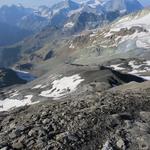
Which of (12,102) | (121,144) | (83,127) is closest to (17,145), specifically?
(83,127)

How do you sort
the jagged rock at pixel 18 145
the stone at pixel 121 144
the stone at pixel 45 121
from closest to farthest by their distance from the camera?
the stone at pixel 121 144, the jagged rock at pixel 18 145, the stone at pixel 45 121

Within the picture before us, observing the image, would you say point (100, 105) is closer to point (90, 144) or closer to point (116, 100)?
point (116, 100)

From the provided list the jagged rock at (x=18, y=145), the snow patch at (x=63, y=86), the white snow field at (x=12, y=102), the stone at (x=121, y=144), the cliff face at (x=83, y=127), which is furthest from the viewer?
the white snow field at (x=12, y=102)

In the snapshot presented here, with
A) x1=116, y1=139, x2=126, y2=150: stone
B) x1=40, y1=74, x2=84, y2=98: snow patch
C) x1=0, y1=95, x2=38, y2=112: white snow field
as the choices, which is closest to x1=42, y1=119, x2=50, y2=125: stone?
x1=116, y1=139, x2=126, y2=150: stone

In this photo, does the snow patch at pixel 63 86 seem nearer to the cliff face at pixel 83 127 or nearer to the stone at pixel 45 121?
the cliff face at pixel 83 127

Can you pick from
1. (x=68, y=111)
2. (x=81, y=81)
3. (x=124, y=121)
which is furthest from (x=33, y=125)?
(x=81, y=81)

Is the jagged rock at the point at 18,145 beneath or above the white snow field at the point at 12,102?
above

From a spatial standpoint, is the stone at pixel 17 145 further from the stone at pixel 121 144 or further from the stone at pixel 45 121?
the stone at pixel 121 144

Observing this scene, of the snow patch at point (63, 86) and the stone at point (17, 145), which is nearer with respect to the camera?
the stone at point (17, 145)

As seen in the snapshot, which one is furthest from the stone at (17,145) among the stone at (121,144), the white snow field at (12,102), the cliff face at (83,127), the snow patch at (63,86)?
the white snow field at (12,102)

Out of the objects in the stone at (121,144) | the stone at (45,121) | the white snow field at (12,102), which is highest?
the stone at (45,121)
